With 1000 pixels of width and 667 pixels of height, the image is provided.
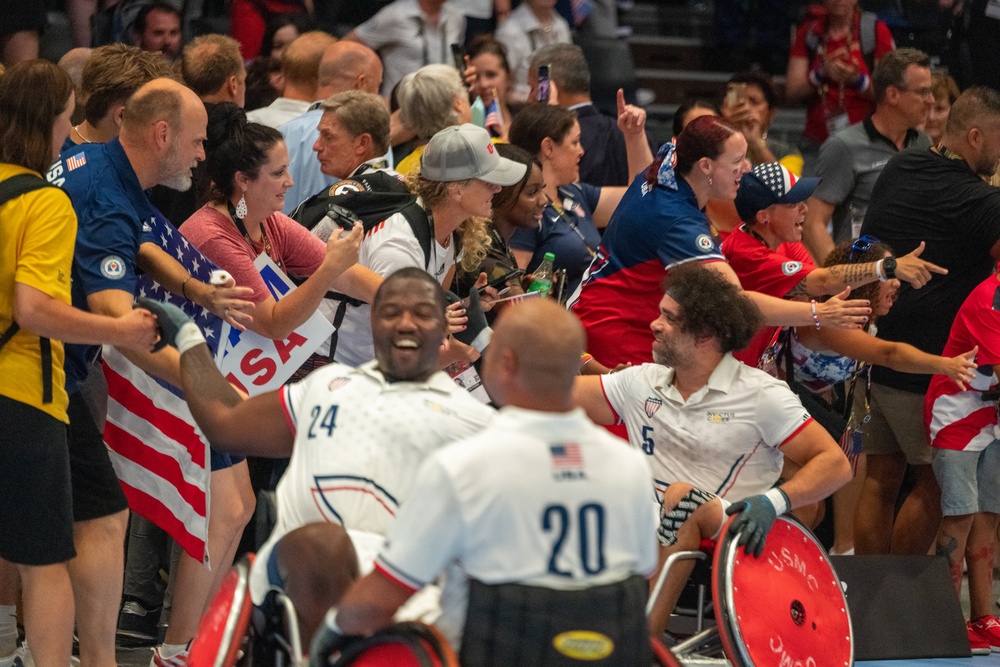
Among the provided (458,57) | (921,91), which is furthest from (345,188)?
(921,91)

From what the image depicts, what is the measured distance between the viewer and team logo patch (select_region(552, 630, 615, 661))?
2.81 meters

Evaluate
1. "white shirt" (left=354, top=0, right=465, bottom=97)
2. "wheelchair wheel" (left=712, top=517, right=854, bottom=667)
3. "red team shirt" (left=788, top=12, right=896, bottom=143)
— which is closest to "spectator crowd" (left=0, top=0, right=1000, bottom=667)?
"wheelchair wheel" (left=712, top=517, right=854, bottom=667)

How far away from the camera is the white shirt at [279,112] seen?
5999 millimetres

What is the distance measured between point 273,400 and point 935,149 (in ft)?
11.6

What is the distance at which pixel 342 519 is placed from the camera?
3164 millimetres

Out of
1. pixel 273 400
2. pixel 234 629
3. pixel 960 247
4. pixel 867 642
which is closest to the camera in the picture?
pixel 234 629

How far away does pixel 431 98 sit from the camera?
18.4 feet

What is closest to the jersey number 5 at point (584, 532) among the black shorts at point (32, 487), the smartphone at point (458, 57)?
the black shorts at point (32, 487)

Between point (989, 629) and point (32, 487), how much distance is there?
140 inches

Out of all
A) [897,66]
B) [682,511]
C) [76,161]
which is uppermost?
[76,161]

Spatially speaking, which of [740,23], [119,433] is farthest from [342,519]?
[740,23]

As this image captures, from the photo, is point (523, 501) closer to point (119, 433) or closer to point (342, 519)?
point (342, 519)

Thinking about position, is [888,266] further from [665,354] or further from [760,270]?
Result: [665,354]

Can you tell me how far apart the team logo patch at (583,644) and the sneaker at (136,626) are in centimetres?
241
